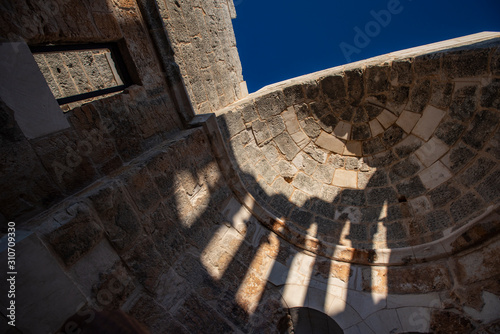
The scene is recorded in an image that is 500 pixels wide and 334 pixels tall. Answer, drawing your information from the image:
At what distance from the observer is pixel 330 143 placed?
A: 140 inches

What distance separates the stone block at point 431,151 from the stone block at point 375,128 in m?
0.51

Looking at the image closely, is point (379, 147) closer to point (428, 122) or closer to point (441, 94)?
point (428, 122)

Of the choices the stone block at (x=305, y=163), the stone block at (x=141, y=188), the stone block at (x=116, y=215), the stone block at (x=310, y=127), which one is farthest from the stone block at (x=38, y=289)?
the stone block at (x=310, y=127)

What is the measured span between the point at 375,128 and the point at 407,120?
14.6 inches

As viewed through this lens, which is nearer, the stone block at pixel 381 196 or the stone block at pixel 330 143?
the stone block at pixel 381 196

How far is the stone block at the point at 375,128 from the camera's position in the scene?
338 cm

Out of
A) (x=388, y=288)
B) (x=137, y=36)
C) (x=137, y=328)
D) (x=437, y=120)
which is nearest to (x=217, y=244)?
(x=137, y=328)

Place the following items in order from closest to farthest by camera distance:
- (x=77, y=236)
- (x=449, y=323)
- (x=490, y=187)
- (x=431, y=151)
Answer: (x=77, y=236)
(x=449, y=323)
(x=490, y=187)
(x=431, y=151)

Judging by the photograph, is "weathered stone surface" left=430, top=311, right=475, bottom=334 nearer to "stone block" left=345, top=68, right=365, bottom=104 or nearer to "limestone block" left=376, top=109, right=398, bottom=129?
"limestone block" left=376, top=109, right=398, bottom=129

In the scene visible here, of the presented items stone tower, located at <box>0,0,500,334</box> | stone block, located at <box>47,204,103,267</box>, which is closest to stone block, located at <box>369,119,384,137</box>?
stone tower, located at <box>0,0,500,334</box>

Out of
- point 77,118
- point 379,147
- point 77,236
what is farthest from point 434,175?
point 77,118

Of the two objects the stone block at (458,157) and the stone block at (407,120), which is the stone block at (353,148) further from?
the stone block at (458,157)

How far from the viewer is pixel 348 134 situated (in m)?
3.50

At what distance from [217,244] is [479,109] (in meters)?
2.99
